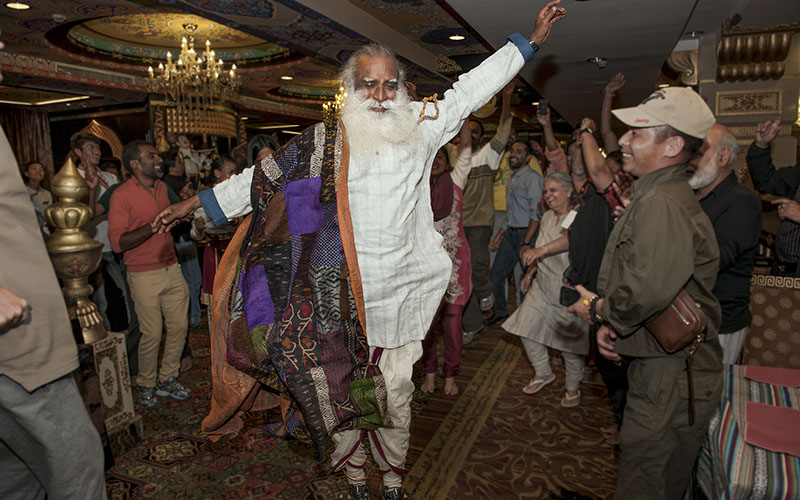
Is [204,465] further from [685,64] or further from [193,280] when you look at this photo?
[685,64]

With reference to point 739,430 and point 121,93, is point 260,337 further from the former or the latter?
point 121,93

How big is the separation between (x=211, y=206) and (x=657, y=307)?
166cm

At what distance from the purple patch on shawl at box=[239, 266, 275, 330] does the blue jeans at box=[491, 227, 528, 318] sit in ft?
11.7

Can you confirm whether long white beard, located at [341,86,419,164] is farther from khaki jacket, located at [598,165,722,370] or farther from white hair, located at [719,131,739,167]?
white hair, located at [719,131,739,167]

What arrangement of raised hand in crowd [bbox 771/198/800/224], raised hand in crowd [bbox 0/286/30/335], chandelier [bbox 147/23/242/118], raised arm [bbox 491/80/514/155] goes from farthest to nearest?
chandelier [bbox 147/23/242/118], raised arm [bbox 491/80/514/155], raised hand in crowd [bbox 771/198/800/224], raised hand in crowd [bbox 0/286/30/335]

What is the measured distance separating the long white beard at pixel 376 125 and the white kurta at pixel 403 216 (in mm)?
32

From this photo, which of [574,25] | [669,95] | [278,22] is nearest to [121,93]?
[278,22]

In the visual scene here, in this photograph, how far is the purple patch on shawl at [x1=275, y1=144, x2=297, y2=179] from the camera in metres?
2.00

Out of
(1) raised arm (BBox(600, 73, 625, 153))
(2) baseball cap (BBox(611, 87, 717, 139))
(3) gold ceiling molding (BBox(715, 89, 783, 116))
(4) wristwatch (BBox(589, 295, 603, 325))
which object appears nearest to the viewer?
(2) baseball cap (BBox(611, 87, 717, 139))

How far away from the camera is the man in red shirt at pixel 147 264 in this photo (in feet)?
10.3

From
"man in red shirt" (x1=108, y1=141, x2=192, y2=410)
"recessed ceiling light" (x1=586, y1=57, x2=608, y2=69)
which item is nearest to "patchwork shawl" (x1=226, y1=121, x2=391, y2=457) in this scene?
"man in red shirt" (x1=108, y1=141, x2=192, y2=410)

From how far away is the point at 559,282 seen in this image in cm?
333

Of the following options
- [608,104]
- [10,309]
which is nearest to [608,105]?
[608,104]

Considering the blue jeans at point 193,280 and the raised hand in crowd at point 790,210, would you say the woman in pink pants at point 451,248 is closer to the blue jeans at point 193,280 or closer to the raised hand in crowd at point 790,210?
the raised hand in crowd at point 790,210
